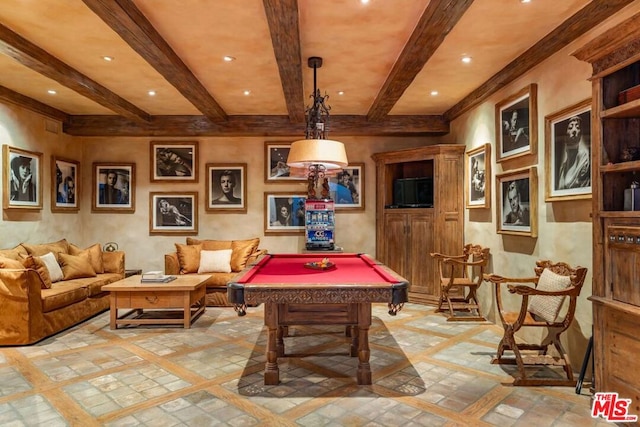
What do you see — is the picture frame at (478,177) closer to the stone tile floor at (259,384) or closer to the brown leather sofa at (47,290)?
the stone tile floor at (259,384)

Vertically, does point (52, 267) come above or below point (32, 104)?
below

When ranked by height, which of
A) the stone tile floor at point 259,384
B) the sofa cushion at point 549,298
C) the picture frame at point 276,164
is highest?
the picture frame at point 276,164

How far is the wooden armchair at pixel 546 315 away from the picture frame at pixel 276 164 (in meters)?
4.46

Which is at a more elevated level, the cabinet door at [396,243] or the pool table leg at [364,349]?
the cabinet door at [396,243]

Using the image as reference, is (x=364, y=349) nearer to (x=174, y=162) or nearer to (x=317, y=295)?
(x=317, y=295)

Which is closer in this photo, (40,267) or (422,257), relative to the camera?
(40,267)

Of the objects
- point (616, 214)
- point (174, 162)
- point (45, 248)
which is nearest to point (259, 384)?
point (616, 214)

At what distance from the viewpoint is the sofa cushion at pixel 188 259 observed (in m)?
6.27

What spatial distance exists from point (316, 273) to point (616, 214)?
2287 millimetres

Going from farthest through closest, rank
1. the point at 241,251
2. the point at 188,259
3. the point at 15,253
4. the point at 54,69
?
the point at 241,251, the point at 188,259, the point at 15,253, the point at 54,69

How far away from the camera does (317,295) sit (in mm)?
2828

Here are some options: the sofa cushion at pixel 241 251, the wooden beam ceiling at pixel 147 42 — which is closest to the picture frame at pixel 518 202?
the sofa cushion at pixel 241 251

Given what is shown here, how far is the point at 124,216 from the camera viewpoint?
23.7 ft

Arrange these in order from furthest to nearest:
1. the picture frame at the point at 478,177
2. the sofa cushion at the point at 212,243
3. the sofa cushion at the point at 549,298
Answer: the sofa cushion at the point at 212,243
the picture frame at the point at 478,177
the sofa cushion at the point at 549,298
